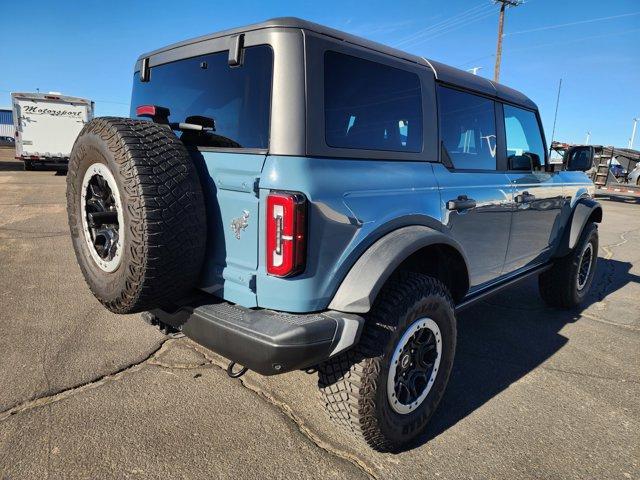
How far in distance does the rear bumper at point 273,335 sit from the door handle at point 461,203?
1006mm

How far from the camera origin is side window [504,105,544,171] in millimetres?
3388

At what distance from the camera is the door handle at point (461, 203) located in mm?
2544

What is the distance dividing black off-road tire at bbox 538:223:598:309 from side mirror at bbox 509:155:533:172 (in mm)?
1230

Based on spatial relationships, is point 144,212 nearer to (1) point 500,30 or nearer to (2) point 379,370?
(2) point 379,370

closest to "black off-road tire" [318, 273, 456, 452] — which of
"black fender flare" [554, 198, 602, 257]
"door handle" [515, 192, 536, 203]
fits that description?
"door handle" [515, 192, 536, 203]

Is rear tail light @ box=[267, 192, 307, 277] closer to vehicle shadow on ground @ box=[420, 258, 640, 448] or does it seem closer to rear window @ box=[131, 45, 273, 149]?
rear window @ box=[131, 45, 273, 149]

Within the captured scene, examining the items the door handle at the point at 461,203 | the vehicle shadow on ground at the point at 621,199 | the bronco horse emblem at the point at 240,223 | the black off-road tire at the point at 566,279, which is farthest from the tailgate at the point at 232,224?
the vehicle shadow on ground at the point at 621,199

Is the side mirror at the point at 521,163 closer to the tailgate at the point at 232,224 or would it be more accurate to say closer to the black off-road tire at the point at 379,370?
the black off-road tire at the point at 379,370

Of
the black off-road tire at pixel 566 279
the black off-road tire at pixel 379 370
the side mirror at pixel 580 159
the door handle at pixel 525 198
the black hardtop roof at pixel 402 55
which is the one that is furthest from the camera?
the black off-road tire at pixel 566 279

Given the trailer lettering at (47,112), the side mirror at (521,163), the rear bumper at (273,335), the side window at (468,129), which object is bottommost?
the rear bumper at (273,335)

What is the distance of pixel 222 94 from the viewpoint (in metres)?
2.18

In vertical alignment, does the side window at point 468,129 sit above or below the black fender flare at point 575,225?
above

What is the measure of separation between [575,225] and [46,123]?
1839 cm

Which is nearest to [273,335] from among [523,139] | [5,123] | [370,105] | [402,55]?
[370,105]
